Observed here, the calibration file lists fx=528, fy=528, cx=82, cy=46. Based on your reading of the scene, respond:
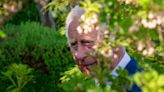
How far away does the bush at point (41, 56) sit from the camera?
9.48 metres

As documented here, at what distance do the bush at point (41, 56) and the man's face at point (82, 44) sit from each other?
5.83m

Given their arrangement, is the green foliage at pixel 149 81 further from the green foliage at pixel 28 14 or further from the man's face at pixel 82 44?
the green foliage at pixel 28 14

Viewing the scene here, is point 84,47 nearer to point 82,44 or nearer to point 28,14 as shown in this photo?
point 82,44

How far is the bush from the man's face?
5832mm

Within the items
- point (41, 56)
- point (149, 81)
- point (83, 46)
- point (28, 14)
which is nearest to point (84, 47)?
point (83, 46)

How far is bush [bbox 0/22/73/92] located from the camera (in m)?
9.48

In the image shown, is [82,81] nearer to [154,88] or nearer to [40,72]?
[154,88]

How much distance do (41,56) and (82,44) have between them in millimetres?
6646

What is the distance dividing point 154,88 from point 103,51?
1.34 feet

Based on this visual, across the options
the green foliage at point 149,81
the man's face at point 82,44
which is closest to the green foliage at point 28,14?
the man's face at point 82,44

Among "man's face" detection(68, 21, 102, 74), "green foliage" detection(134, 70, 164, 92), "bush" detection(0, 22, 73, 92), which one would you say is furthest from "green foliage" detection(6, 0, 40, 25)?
"green foliage" detection(134, 70, 164, 92)

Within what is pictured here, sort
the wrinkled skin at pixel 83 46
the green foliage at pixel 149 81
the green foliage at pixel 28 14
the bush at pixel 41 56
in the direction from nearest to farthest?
1. the green foliage at pixel 149 81
2. the wrinkled skin at pixel 83 46
3. the bush at pixel 41 56
4. the green foliage at pixel 28 14

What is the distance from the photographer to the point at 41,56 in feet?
32.4

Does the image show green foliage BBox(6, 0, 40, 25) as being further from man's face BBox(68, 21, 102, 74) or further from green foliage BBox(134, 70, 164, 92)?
green foliage BBox(134, 70, 164, 92)
